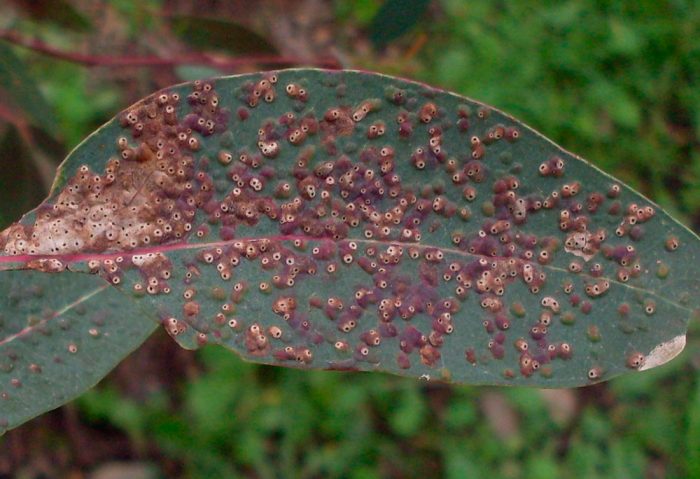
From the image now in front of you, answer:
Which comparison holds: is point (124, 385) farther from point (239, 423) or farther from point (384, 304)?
point (384, 304)

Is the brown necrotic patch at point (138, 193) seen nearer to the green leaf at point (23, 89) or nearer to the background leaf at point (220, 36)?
the green leaf at point (23, 89)

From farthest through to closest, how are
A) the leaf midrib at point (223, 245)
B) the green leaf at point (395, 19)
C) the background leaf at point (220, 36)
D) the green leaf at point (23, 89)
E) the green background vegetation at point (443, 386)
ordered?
the green background vegetation at point (443, 386), the background leaf at point (220, 36), the green leaf at point (395, 19), the green leaf at point (23, 89), the leaf midrib at point (223, 245)

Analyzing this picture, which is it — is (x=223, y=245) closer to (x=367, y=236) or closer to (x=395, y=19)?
(x=367, y=236)

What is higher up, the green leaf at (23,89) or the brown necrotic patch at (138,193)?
the brown necrotic patch at (138,193)

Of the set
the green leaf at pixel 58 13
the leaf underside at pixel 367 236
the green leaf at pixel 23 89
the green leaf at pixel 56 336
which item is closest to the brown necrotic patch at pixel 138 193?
the leaf underside at pixel 367 236

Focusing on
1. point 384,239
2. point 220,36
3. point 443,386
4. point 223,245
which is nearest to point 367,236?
point 384,239

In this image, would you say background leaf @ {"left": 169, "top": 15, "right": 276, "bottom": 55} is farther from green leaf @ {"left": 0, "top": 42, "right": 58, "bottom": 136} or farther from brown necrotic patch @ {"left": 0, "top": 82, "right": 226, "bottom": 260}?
brown necrotic patch @ {"left": 0, "top": 82, "right": 226, "bottom": 260}

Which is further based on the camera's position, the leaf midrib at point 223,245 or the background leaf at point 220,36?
the background leaf at point 220,36

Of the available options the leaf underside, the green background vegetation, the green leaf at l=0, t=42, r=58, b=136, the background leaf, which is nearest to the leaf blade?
the leaf underside

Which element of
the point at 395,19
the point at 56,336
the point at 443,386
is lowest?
the point at 443,386
